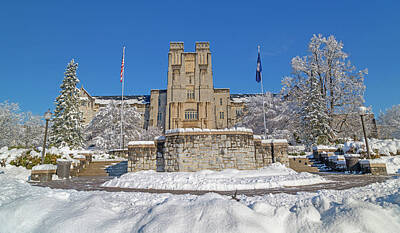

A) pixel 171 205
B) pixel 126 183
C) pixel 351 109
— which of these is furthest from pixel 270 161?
pixel 351 109

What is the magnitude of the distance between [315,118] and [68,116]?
2471cm

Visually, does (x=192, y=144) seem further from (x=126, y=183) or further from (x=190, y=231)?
(x=190, y=231)

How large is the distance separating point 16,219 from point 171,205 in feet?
7.62

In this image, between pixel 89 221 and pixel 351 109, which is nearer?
pixel 89 221

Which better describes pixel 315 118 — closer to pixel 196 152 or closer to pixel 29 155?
pixel 196 152

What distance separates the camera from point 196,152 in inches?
490

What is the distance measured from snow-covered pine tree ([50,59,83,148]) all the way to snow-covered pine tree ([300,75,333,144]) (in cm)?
2309

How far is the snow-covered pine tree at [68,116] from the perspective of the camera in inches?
966

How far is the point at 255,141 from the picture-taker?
13.7 metres

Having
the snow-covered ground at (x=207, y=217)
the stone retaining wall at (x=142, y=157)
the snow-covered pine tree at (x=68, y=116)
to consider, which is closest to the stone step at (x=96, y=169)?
the stone retaining wall at (x=142, y=157)

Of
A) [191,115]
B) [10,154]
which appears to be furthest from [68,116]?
[191,115]

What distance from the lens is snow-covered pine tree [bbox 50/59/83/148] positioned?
24.5 m

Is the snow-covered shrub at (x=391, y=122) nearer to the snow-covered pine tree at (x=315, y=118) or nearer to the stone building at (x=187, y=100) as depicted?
the snow-covered pine tree at (x=315, y=118)

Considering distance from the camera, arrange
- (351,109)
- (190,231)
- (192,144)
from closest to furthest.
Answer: (190,231) → (192,144) → (351,109)
